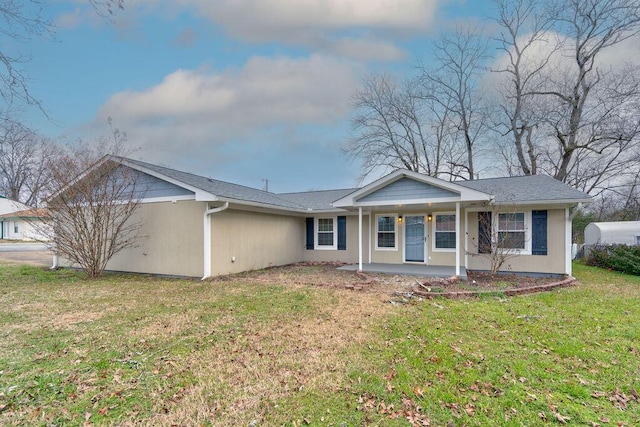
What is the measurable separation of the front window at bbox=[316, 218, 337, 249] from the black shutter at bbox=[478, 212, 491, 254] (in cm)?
564

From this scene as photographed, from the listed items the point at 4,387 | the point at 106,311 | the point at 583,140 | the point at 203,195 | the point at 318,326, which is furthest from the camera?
the point at 583,140

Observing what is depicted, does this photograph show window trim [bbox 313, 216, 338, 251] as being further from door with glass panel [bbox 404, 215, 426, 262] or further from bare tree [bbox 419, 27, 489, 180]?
bare tree [bbox 419, 27, 489, 180]

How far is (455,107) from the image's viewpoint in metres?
23.1

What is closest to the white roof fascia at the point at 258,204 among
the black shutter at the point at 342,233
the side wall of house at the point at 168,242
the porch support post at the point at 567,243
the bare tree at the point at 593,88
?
the side wall of house at the point at 168,242

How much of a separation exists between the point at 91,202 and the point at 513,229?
13.4 metres

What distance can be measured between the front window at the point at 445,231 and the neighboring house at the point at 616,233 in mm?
8257

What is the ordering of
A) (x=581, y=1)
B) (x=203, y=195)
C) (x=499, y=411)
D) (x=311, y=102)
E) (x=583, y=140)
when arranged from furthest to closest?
(x=583, y=140), (x=581, y=1), (x=311, y=102), (x=203, y=195), (x=499, y=411)

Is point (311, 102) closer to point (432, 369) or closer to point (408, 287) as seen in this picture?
point (408, 287)

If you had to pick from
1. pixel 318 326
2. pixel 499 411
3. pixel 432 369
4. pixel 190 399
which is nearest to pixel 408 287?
pixel 318 326

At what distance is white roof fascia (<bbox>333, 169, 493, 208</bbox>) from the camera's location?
8.73 metres

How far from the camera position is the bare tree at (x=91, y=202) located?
9391 mm

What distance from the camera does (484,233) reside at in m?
10.4

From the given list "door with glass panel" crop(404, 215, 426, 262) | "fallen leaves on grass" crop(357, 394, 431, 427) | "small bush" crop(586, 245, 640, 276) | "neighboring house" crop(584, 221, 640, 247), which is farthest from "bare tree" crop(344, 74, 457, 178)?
"fallen leaves on grass" crop(357, 394, 431, 427)

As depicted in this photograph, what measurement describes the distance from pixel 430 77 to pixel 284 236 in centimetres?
1795
